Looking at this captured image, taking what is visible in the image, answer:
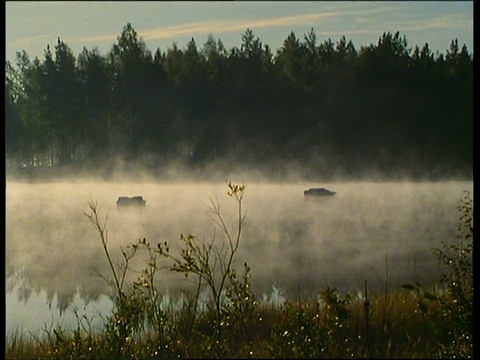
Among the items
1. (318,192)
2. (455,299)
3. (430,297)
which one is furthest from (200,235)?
(455,299)

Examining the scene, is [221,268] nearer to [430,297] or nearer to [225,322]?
[225,322]

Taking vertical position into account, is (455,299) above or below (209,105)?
below

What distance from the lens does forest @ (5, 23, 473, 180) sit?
14.4ft

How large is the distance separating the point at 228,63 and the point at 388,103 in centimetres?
75

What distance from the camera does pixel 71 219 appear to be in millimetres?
4340

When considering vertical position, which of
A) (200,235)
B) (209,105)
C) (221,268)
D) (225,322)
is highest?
(209,105)

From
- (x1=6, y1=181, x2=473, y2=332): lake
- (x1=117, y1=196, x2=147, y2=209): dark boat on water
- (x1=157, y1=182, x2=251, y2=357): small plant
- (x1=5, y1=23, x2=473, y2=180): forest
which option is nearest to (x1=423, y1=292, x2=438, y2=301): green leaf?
(x1=6, y1=181, x2=473, y2=332): lake

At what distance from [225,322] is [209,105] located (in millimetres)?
964

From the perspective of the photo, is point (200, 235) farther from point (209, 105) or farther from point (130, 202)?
point (209, 105)

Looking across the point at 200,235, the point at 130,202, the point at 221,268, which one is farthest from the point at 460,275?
the point at 130,202

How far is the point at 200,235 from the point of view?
4375mm

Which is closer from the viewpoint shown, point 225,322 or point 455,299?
point 225,322

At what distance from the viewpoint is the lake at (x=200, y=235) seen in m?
4.35

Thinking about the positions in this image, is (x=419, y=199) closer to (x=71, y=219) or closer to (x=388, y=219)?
(x=388, y=219)
